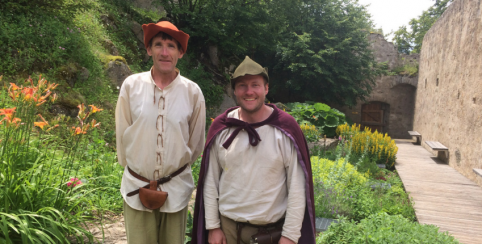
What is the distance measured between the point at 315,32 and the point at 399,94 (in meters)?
5.88

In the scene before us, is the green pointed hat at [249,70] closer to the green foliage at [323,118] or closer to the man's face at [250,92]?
the man's face at [250,92]

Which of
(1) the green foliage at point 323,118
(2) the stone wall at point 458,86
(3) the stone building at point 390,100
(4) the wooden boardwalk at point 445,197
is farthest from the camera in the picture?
(3) the stone building at point 390,100

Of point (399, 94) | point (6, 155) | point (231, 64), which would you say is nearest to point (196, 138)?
point (6, 155)

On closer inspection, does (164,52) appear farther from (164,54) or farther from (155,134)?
(155,134)

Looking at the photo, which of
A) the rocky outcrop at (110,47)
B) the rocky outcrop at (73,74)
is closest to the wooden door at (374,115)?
the rocky outcrop at (110,47)

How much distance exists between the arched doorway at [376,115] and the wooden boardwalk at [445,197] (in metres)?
10.3

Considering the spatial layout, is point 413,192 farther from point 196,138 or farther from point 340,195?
point 196,138

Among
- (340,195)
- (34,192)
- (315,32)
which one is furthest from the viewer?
(315,32)

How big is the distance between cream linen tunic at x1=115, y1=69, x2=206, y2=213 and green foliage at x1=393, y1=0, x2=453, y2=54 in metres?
25.7

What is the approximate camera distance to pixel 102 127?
17.7 ft

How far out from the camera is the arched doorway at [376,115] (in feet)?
57.3

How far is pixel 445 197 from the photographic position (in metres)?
4.80

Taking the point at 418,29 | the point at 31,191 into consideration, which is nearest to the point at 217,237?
the point at 31,191

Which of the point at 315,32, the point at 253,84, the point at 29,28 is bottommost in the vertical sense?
the point at 253,84
